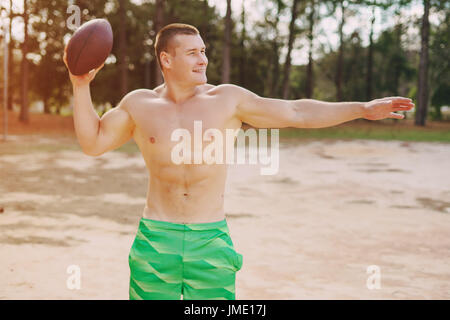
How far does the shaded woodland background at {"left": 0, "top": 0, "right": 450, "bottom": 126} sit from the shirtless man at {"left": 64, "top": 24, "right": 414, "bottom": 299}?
1383 inches

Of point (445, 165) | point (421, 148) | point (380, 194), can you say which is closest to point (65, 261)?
point (380, 194)

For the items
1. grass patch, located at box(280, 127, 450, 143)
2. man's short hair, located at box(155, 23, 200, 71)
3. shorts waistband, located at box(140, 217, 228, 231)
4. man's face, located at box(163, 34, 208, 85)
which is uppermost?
man's short hair, located at box(155, 23, 200, 71)

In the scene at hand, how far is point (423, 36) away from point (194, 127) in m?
40.6

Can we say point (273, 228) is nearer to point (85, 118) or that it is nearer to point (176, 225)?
point (176, 225)

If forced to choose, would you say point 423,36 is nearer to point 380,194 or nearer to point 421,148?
point 421,148

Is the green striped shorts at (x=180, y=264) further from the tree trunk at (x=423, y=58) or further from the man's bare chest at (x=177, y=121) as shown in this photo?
the tree trunk at (x=423, y=58)

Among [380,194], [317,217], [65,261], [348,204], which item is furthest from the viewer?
[380,194]

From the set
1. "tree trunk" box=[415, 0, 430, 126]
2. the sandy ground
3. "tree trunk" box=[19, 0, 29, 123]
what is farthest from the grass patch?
"tree trunk" box=[19, 0, 29, 123]

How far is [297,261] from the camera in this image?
7.07 m

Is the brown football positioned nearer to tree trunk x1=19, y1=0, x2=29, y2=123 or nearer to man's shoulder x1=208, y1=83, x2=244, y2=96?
man's shoulder x1=208, y1=83, x2=244, y2=96

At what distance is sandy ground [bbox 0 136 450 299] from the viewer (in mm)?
6086

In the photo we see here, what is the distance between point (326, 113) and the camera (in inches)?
121

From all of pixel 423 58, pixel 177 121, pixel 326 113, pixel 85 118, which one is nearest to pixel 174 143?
pixel 177 121

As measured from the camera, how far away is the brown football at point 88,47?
2951 mm
